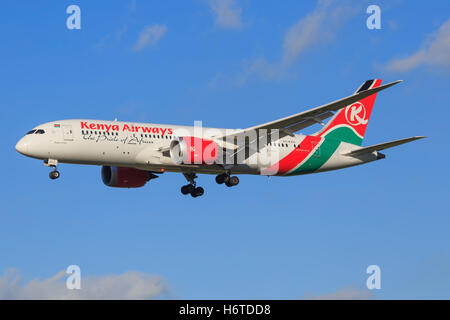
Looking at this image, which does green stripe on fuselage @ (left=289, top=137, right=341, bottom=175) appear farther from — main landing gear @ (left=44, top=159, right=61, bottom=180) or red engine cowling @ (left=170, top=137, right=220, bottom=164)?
main landing gear @ (left=44, top=159, right=61, bottom=180)

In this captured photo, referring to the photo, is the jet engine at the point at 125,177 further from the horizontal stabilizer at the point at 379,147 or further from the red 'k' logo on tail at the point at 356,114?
the red 'k' logo on tail at the point at 356,114

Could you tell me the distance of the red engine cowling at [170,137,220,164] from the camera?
51656mm

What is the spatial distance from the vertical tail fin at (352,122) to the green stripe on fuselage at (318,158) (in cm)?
94

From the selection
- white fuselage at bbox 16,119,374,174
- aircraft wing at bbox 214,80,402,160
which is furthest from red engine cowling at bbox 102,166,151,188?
aircraft wing at bbox 214,80,402,160

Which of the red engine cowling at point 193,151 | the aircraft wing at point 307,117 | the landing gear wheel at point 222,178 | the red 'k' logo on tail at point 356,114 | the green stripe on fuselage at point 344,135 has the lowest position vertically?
the landing gear wheel at point 222,178

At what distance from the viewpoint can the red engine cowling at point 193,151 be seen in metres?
51.7

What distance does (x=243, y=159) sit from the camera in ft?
181

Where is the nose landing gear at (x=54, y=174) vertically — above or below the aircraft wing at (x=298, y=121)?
below

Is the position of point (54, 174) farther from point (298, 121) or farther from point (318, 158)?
point (318, 158)

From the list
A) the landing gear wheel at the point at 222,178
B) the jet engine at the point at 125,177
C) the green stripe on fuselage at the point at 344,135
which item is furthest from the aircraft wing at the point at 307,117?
the jet engine at the point at 125,177

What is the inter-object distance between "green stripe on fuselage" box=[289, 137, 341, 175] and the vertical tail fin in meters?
0.94

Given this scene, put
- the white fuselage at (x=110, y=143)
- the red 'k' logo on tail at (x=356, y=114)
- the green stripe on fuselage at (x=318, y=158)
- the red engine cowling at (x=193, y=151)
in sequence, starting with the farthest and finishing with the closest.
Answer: the red 'k' logo on tail at (x=356, y=114)
the green stripe on fuselage at (x=318, y=158)
the red engine cowling at (x=193, y=151)
the white fuselage at (x=110, y=143)

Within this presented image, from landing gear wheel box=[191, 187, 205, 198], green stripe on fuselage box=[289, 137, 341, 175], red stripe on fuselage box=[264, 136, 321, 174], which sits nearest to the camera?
red stripe on fuselage box=[264, 136, 321, 174]
